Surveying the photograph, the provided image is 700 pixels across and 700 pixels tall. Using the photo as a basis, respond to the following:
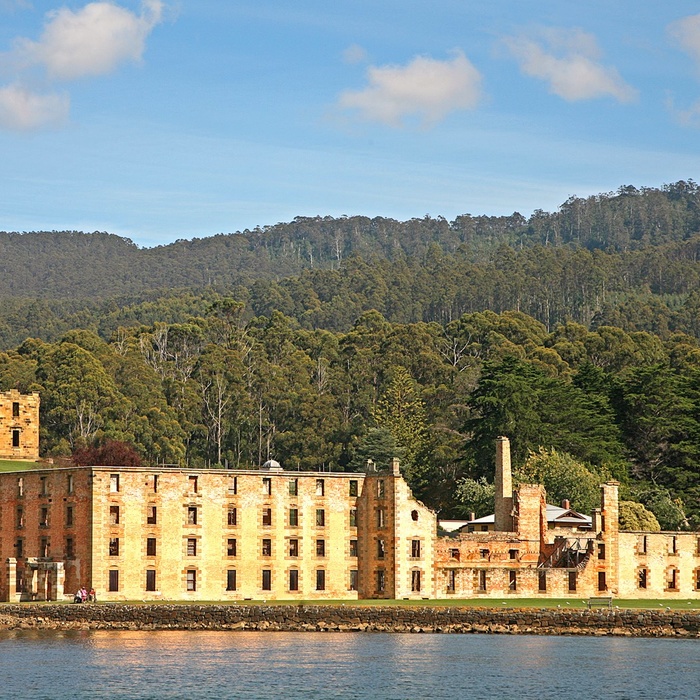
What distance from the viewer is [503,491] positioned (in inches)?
4122

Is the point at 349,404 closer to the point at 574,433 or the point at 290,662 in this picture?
the point at 574,433

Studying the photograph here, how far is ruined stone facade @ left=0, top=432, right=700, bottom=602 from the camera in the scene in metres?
92.6

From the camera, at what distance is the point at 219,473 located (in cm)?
9512

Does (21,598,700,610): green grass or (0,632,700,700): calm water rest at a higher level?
(21,598,700,610): green grass

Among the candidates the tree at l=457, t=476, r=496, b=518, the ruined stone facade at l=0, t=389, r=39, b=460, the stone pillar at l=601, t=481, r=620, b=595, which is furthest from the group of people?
the ruined stone facade at l=0, t=389, r=39, b=460

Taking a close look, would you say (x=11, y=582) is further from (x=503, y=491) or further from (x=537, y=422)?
(x=537, y=422)

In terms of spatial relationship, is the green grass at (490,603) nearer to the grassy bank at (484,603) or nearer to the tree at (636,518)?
the grassy bank at (484,603)

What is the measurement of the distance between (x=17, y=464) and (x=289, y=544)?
40.7 meters

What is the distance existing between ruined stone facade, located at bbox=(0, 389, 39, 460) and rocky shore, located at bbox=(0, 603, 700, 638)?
50.3m

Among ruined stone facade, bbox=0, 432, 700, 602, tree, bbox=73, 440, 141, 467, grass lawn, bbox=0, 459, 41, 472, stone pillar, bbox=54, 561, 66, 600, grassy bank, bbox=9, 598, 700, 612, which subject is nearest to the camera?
grassy bank, bbox=9, 598, 700, 612

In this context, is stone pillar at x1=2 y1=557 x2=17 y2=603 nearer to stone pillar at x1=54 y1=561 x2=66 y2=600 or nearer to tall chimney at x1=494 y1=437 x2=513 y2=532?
stone pillar at x1=54 y1=561 x2=66 y2=600

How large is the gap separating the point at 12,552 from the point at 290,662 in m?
30.5

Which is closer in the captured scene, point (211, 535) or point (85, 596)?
point (85, 596)

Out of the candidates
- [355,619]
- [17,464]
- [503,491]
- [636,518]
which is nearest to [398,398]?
[17,464]
